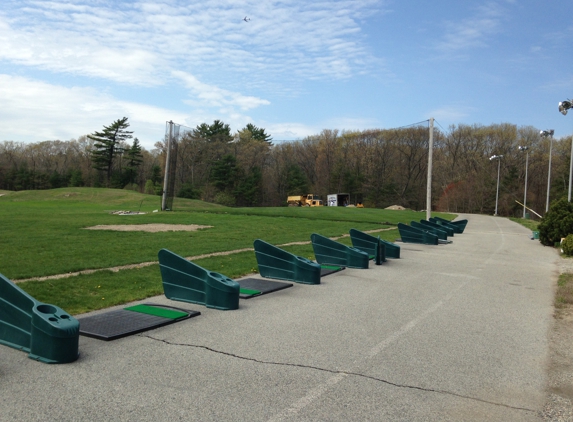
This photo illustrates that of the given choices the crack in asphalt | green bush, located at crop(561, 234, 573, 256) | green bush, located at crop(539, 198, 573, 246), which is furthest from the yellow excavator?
the crack in asphalt

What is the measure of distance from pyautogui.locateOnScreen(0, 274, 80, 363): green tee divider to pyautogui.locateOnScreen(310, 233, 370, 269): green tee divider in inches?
339

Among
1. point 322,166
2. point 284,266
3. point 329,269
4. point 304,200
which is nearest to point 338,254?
point 329,269

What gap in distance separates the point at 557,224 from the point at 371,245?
39.3 feet

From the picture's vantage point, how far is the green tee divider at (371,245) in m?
14.3

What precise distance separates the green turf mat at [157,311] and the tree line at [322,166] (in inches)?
1176

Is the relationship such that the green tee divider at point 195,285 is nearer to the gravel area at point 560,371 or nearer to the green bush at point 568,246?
the gravel area at point 560,371

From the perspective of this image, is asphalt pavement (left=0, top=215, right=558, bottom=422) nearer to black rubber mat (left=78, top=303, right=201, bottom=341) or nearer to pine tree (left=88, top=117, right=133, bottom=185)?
black rubber mat (left=78, top=303, right=201, bottom=341)

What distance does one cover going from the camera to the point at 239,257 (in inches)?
565

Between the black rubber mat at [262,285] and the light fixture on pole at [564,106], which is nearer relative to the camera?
the black rubber mat at [262,285]

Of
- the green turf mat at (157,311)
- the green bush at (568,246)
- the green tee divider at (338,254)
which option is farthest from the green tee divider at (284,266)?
the green bush at (568,246)

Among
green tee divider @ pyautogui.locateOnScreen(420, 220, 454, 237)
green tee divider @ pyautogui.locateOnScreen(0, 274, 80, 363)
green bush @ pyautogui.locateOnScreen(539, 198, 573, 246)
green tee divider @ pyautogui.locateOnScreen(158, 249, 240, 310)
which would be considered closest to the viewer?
green tee divider @ pyautogui.locateOnScreen(0, 274, 80, 363)

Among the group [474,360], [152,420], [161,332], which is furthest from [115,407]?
[474,360]

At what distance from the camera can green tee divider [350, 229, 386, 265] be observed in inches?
563

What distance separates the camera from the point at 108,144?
297 ft
